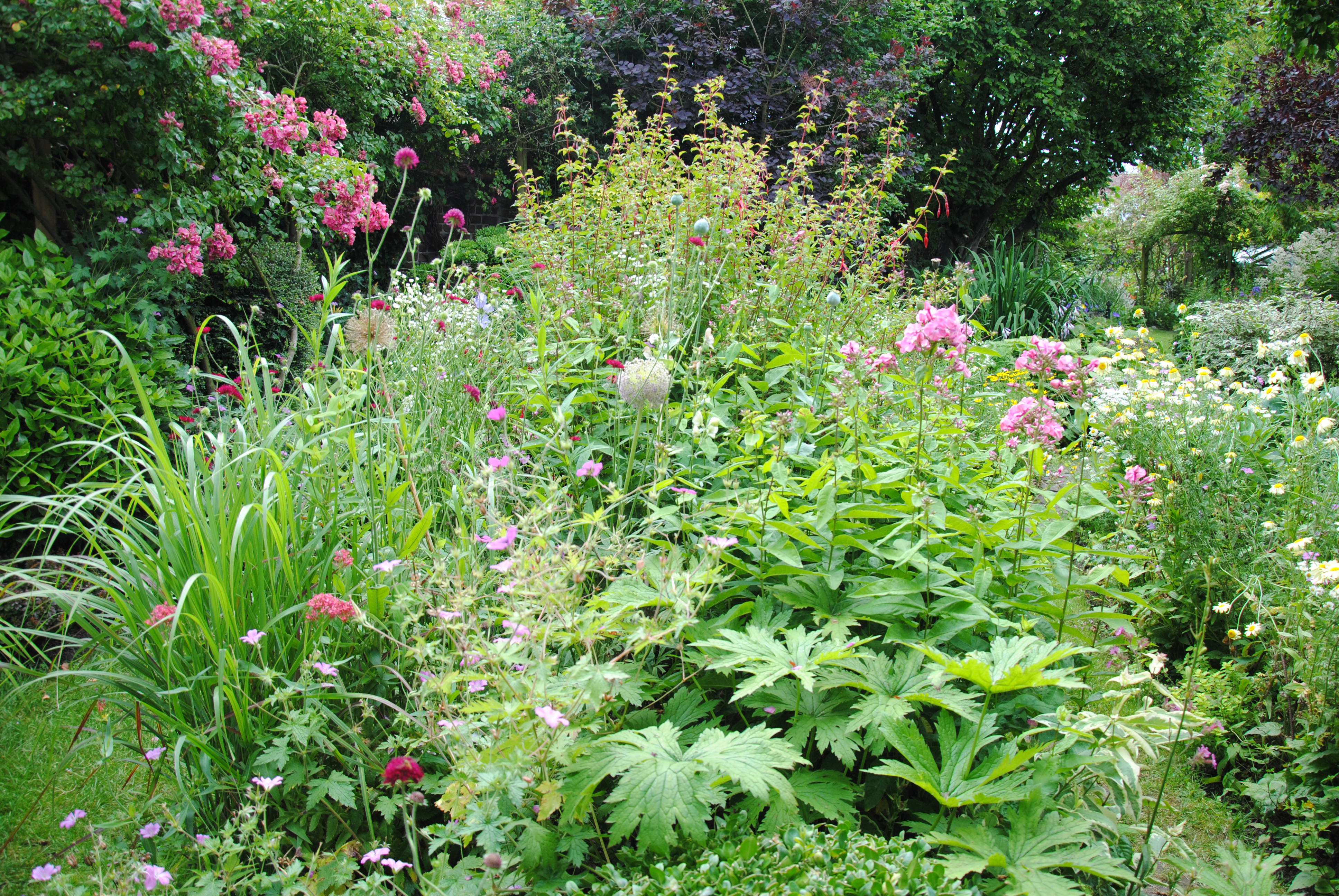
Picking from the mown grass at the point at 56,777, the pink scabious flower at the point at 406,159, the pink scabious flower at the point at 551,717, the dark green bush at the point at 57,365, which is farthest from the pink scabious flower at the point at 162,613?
the dark green bush at the point at 57,365

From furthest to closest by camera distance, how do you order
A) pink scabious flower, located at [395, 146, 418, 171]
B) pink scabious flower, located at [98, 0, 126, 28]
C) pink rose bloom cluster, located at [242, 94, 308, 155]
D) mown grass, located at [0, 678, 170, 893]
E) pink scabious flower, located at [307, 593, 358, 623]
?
1. pink rose bloom cluster, located at [242, 94, 308, 155]
2. pink scabious flower, located at [98, 0, 126, 28]
3. pink scabious flower, located at [395, 146, 418, 171]
4. mown grass, located at [0, 678, 170, 893]
5. pink scabious flower, located at [307, 593, 358, 623]

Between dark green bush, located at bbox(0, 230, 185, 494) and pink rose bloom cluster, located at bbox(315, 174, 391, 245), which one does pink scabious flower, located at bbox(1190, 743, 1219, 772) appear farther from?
pink rose bloom cluster, located at bbox(315, 174, 391, 245)

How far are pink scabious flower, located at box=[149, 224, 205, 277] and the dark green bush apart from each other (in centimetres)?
30

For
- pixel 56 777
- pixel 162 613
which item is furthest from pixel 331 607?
pixel 56 777

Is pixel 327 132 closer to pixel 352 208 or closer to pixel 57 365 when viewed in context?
pixel 352 208

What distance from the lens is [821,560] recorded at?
6.34 feet

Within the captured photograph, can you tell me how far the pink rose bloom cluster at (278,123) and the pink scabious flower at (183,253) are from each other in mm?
624

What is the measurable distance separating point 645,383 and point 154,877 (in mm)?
1334

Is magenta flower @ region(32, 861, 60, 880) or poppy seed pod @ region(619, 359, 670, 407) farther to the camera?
poppy seed pod @ region(619, 359, 670, 407)

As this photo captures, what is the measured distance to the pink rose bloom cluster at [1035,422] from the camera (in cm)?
176

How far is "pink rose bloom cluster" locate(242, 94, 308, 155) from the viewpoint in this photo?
4.11 m

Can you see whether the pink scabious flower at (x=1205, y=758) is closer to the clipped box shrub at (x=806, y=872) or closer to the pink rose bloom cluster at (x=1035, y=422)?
the pink rose bloom cluster at (x=1035, y=422)

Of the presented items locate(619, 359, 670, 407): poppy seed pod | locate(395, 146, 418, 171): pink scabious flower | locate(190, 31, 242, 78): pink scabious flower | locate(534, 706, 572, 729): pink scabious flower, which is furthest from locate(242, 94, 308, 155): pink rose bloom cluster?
locate(534, 706, 572, 729): pink scabious flower

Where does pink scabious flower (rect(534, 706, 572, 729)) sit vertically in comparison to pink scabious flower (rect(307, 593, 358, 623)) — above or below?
above
